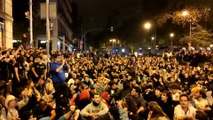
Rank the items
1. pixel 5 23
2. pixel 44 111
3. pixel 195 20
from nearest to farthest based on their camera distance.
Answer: pixel 44 111
pixel 5 23
pixel 195 20

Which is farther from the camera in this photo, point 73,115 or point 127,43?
point 127,43

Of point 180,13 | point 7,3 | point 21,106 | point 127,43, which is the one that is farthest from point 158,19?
point 127,43

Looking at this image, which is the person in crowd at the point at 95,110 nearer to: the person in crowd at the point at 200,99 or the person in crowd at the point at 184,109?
the person in crowd at the point at 184,109

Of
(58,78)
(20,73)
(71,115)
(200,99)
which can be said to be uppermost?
(20,73)

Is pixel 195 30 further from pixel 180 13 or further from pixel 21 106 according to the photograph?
pixel 21 106

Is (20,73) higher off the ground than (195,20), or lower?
lower

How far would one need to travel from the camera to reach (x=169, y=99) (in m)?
12.1

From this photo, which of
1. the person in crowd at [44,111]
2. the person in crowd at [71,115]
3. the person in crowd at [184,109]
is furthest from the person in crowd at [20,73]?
the person in crowd at [184,109]

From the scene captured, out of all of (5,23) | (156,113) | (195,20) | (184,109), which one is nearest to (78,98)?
(156,113)

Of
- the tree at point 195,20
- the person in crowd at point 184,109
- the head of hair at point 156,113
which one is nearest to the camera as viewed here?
the person in crowd at point 184,109

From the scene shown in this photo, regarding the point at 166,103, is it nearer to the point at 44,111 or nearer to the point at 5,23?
the point at 44,111

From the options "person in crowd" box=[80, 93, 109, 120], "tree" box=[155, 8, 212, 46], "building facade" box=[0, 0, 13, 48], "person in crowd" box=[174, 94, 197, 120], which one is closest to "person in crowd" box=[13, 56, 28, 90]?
"person in crowd" box=[80, 93, 109, 120]

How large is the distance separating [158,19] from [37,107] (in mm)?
22359

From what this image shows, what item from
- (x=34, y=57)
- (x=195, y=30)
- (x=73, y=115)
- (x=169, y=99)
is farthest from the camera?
(x=195, y=30)
